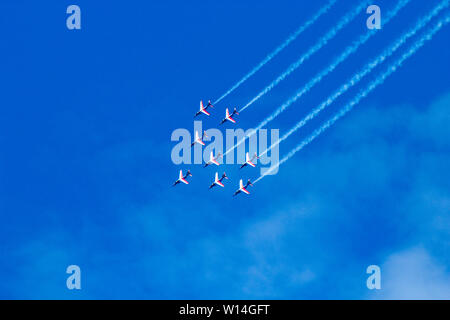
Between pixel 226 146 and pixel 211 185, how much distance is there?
10159mm

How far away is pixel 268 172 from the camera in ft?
323
